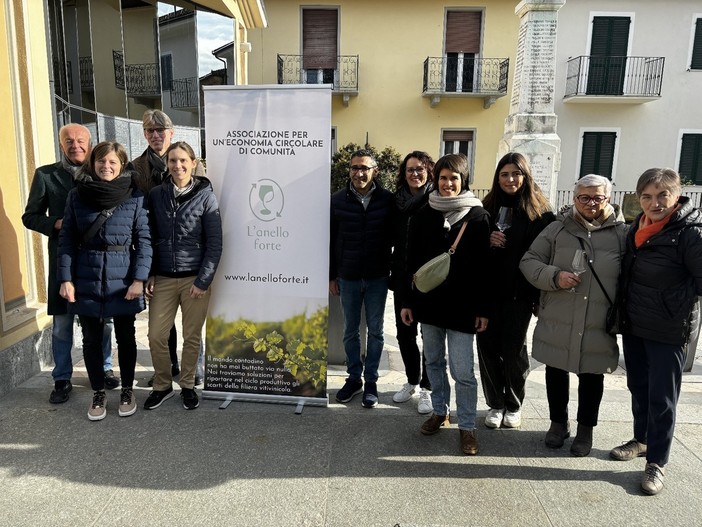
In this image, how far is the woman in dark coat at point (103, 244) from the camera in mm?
3367

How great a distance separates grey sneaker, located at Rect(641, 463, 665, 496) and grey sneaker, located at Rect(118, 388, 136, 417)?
331 cm

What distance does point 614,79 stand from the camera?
16688 millimetres

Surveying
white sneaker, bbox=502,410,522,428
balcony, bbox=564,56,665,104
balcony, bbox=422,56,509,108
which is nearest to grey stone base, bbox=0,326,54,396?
white sneaker, bbox=502,410,522,428

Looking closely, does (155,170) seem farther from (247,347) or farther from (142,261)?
(247,347)

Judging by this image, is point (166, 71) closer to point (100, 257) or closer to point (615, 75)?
point (100, 257)

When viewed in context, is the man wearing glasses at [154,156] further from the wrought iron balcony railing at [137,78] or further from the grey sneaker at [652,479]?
the wrought iron balcony railing at [137,78]

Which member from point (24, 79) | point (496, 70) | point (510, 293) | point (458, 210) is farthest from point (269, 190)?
point (496, 70)

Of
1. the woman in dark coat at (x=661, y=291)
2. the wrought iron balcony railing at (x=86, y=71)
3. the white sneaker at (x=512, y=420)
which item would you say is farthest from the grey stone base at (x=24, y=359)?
the woman in dark coat at (x=661, y=291)

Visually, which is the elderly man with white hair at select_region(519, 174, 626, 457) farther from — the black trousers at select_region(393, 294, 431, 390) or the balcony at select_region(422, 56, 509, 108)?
the balcony at select_region(422, 56, 509, 108)

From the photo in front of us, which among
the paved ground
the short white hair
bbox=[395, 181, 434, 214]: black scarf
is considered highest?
the short white hair

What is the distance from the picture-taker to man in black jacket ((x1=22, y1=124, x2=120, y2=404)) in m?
3.67

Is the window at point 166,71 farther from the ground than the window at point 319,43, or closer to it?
closer to it

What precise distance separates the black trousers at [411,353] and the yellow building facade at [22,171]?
311 cm

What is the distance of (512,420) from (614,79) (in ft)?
55.4
